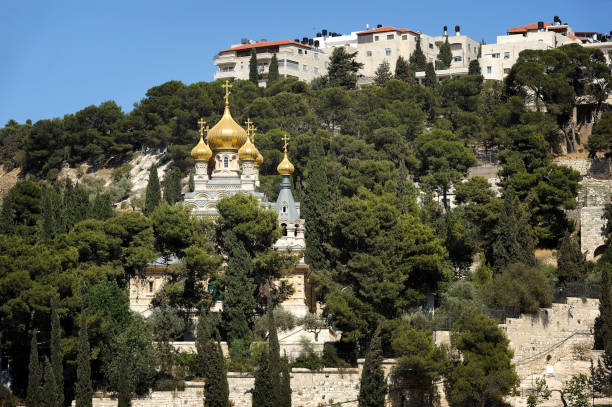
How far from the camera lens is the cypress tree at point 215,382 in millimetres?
39312

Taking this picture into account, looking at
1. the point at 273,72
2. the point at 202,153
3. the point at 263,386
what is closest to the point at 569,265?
the point at 263,386

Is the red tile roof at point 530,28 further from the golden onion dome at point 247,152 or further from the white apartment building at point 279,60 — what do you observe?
the golden onion dome at point 247,152

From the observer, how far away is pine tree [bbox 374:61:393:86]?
91.4 metres

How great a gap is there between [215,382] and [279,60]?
203ft

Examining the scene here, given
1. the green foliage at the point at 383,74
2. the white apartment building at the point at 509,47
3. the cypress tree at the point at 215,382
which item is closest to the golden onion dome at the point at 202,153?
the cypress tree at the point at 215,382

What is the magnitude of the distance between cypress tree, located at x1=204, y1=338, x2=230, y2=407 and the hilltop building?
366 inches

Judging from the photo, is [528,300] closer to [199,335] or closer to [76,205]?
[199,335]

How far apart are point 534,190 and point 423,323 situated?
15960mm

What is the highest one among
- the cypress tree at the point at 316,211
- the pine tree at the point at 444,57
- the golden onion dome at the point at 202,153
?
the pine tree at the point at 444,57

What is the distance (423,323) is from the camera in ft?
137

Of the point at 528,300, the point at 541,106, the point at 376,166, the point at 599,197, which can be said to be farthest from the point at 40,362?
the point at 541,106

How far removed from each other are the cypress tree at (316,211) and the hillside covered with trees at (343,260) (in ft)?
0.25

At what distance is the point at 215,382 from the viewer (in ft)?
129

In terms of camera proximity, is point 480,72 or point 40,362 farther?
point 480,72
